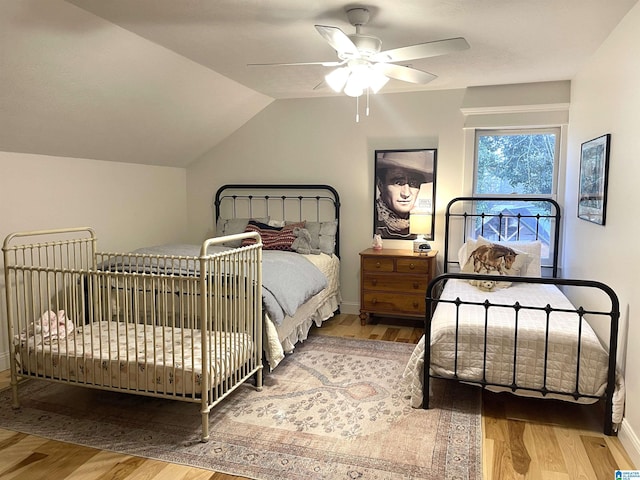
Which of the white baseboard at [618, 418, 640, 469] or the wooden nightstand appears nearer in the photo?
the white baseboard at [618, 418, 640, 469]

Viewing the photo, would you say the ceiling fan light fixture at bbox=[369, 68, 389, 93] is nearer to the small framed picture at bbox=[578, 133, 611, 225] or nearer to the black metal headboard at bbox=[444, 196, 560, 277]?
the small framed picture at bbox=[578, 133, 611, 225]

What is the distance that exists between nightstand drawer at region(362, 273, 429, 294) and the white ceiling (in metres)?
1.73

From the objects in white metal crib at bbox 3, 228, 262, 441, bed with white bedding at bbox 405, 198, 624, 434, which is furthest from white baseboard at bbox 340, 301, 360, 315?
white metal crib at bbox 3, 228, 262, 441

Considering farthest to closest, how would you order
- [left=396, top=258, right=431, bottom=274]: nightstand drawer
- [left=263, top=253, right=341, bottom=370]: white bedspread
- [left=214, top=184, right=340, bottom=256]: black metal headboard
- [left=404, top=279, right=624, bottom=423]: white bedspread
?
1. [left=214, top=184, right=340, bottom=256]: black metal headboard
2. [left=396, top=258, right=431, bottom=274]: nightstand drawer
3. [left=263, top=253, right=341, bottom=370]: white bedspread
4. [left=404, top=279, right=624, bottom=423]: white bedspread

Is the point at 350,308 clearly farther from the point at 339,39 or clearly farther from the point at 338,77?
the point at 339,39

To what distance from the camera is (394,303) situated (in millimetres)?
4520

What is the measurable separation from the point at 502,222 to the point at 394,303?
1.26 meters

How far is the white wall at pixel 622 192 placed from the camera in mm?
2422

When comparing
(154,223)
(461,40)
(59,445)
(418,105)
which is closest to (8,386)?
(59,445)

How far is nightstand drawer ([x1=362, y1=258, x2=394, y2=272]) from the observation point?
448cm

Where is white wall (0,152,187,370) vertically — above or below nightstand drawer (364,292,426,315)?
above

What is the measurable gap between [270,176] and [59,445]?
10.7 ft

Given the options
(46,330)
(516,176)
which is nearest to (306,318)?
(46,330)

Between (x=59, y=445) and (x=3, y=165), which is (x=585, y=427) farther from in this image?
(x=3, y=165)
